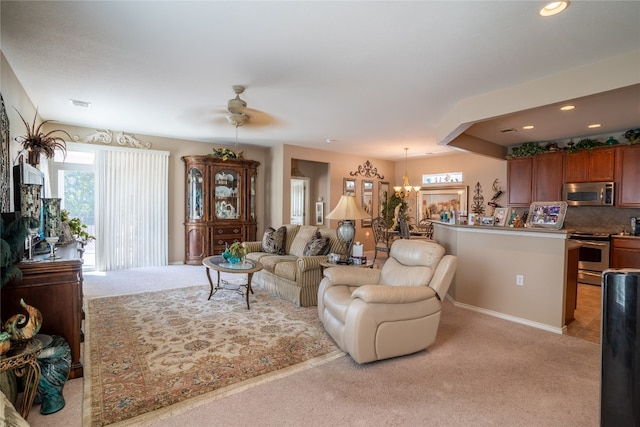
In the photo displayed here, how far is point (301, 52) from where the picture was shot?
107 inches

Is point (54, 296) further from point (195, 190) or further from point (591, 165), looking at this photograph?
point (591, 165)

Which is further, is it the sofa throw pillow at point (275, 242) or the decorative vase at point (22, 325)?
the sofa throw pillow at point (275, 242)

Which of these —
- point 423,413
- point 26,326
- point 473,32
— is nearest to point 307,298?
point 423,413

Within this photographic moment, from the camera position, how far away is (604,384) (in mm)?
1395

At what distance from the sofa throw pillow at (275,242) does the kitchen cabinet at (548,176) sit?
4.90 meters

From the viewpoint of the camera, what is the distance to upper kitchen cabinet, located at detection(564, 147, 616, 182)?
17.1ft

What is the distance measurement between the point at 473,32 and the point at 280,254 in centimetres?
381

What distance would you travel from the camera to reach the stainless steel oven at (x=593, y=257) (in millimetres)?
5102

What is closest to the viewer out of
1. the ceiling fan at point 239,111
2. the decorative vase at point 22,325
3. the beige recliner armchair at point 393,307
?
the decorative vase at point 22,325

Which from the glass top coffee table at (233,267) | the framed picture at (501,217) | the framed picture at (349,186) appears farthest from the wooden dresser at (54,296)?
the framed picture at (349,186)

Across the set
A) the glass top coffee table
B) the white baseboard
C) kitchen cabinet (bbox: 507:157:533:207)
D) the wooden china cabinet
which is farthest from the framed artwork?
the glass top coffee table

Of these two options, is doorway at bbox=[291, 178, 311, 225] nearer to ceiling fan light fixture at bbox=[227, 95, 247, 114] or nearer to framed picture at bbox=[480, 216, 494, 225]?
ceiling fan light fixture at bbox=[227, 95, 247, 114]

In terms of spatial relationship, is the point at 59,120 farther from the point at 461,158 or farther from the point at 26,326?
the point at 461,158

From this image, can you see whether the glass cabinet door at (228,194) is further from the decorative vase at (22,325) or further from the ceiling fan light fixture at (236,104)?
the decorative vase at (22,325)
